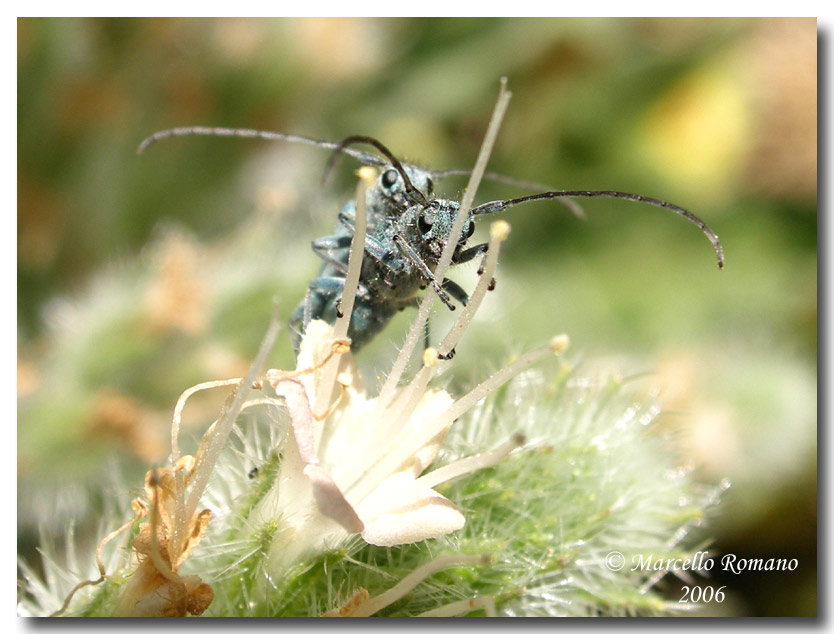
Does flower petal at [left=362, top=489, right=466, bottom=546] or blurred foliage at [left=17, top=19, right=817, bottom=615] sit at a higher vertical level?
blurred foliage at [left=17, top=19, right=817, bottom=615]

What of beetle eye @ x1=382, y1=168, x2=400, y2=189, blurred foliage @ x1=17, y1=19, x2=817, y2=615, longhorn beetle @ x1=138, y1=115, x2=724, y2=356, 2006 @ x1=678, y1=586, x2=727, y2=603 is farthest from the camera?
blurred foliage @ x1=17, y1=19, x2=817, y2=615

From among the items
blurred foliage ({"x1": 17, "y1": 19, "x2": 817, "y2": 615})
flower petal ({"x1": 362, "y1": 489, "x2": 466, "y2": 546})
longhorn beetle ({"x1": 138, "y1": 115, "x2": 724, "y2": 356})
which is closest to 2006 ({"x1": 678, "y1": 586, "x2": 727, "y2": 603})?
blurred foliage ({"x1": 17, "y1": 19, "x2": 817, "y2": 615})

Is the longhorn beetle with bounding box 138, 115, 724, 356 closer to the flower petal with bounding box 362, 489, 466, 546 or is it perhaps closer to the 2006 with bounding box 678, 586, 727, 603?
the flower petal with bounding box 362, 489, 466, 546

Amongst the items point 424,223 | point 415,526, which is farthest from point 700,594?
point 424,223

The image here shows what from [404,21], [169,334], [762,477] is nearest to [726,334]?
[762,477]

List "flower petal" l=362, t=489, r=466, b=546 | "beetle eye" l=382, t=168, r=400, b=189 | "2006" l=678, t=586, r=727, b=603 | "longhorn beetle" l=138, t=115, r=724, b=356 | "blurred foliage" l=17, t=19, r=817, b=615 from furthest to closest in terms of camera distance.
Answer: "blurred foliage" l=17, t=19, r=817, b=615
"2006" l=678, t=586, r=727, b=603
"beetle eye" l=382, t=168, r=400, b=189
"longhorn beetle" l=138, t=115, r=724, b=356
"flower petal" l=362, t=489, r=466, b=546

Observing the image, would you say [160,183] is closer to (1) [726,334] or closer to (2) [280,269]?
(2) [280,269]
